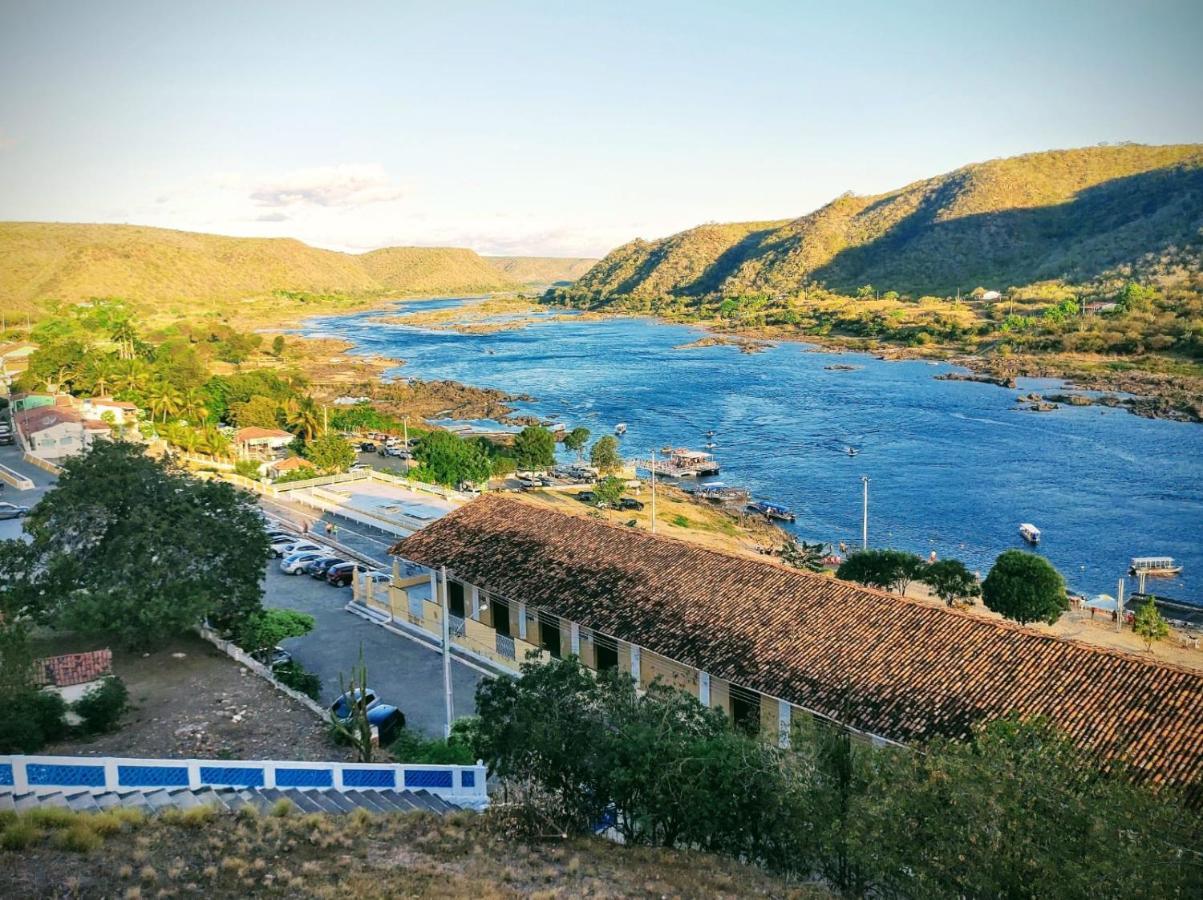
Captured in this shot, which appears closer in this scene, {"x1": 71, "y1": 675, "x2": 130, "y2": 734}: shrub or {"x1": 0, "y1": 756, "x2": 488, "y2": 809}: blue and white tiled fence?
{"x1": 0, "y1": 756, "x2": 488, "y2": 809}: blue and white tiled fence

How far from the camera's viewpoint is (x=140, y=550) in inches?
910

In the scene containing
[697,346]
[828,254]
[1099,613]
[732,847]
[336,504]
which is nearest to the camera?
[732,847]

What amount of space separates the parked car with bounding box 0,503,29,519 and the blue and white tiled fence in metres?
27.6

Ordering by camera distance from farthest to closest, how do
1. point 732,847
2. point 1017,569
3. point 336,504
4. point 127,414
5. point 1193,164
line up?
1. point 1193,164
2. point 127,414
3. point 336,504
4. point 1017,569
5. point 732,847

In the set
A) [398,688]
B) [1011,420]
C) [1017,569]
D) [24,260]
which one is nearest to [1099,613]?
[1017,569]

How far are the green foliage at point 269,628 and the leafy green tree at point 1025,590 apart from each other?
20.3 m

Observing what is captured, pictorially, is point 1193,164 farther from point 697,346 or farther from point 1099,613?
point 1099,613

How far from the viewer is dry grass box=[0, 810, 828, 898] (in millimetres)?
11156

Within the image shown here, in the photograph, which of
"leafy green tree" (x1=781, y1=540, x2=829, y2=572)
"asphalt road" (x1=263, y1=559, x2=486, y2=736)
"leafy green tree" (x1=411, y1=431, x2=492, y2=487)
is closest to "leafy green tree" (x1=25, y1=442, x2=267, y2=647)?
"asphalt road" (x1=263, y1=559, x2=486, y2=736)

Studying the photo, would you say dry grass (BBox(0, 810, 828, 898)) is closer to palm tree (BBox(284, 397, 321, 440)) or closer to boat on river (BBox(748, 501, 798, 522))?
boat on river (BBox(748, 501, 798, 522))

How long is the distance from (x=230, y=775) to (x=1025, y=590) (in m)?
23.3

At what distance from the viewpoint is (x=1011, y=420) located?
243 ft

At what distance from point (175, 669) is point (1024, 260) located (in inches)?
6373

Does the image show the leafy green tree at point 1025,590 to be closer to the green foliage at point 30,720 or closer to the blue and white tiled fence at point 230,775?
the blue and white tiled fence at point 230,775
